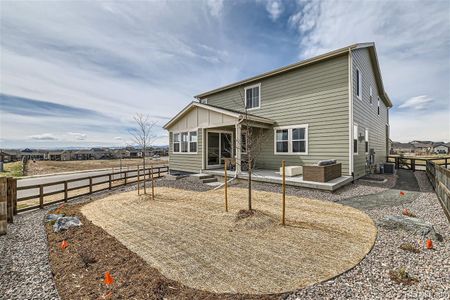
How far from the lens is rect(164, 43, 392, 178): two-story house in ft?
30.9

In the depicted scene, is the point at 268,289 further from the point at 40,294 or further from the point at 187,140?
the point at 187,140

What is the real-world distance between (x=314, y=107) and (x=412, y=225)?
7092mm

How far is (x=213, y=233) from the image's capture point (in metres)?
4.52

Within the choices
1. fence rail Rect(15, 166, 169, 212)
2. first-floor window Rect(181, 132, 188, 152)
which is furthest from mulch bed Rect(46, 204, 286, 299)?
first-floor window Rect(181, 132, 188, 152)

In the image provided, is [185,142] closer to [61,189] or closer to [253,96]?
[253,96]

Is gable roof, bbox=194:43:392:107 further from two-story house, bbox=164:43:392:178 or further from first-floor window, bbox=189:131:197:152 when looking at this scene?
first-floor window, bbox=189:131:197:152

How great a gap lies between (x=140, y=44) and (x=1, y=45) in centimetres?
523

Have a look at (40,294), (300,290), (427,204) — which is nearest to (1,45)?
(40,294)

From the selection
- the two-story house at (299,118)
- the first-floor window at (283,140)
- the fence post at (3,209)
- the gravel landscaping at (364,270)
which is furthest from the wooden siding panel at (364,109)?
the fence post at (3,209)

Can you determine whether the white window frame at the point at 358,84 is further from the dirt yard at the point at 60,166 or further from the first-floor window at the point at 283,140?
the dirt yard at the point at 60,166

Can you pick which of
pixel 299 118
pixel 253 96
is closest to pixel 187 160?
pixel 253 96

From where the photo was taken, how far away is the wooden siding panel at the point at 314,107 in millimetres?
9398

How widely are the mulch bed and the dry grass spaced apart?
14 cm

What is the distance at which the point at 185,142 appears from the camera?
13.7m
